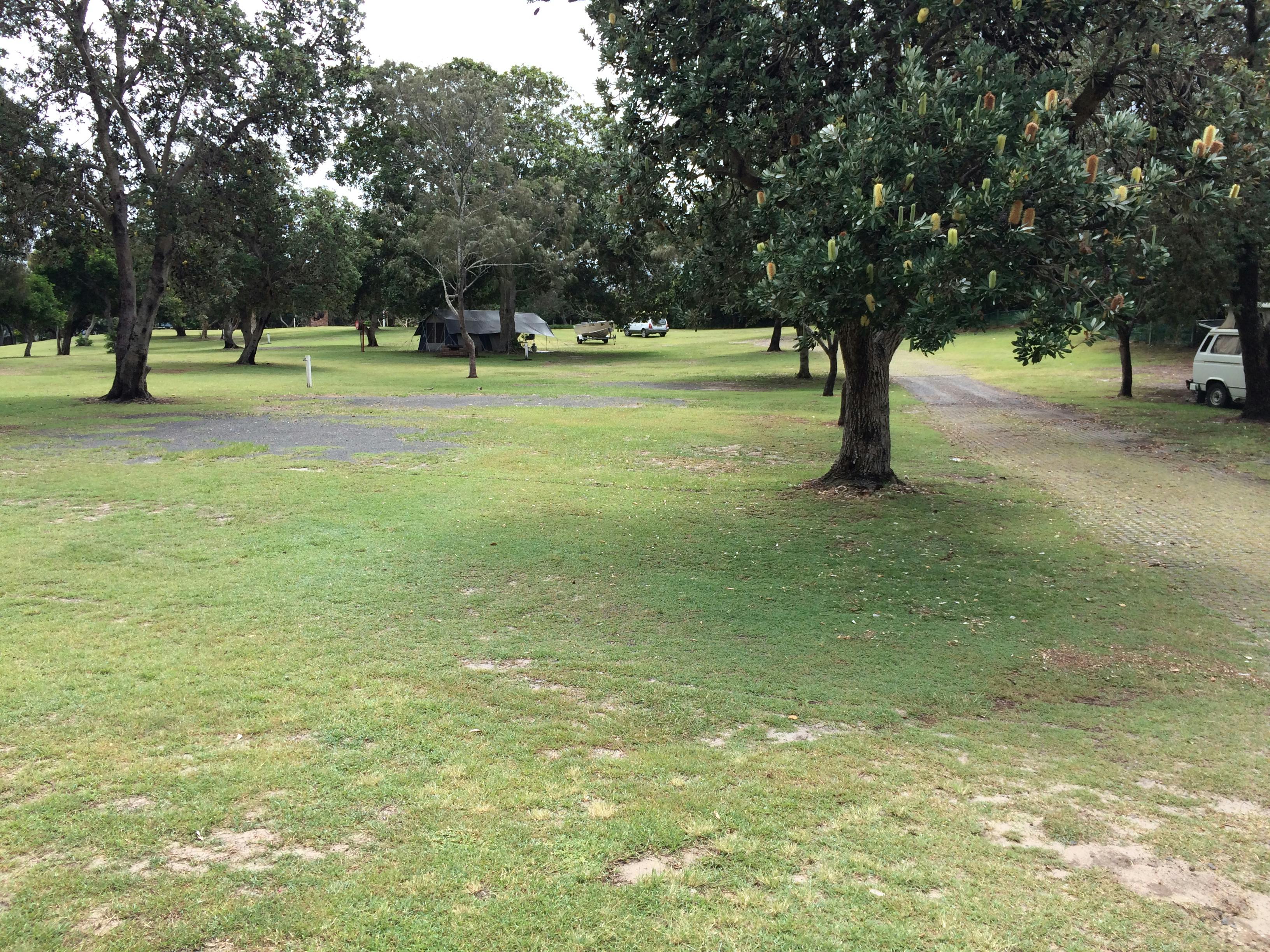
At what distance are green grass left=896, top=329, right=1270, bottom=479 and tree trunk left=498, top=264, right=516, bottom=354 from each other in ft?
79.9

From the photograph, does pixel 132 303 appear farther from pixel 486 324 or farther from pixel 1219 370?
pixel 486 324

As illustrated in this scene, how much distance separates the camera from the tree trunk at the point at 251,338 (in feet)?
156

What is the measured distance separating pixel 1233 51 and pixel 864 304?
1546cm

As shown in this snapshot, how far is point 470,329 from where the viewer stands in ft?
201

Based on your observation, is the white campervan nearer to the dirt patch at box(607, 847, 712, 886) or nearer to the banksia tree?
the banksia tree

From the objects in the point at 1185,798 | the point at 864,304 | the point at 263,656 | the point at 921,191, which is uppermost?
the point at 921,191

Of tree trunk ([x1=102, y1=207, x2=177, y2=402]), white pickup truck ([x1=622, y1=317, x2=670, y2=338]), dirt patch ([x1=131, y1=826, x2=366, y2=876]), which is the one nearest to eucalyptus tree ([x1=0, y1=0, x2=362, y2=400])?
tree trunk ([x1=102, y1=207, x2=177, y2=402])

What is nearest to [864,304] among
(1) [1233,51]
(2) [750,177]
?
(2) [750,177]

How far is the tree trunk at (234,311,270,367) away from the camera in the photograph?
1874 inches

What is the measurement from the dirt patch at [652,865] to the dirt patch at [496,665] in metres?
2.63

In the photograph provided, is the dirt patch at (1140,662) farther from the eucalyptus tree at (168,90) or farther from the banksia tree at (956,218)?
the eucalyptus tree at (168,90)

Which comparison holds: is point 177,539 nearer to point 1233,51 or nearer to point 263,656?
point 263,656

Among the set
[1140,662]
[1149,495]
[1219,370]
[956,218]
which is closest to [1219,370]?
[1219,370]

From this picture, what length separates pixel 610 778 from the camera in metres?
4.79
